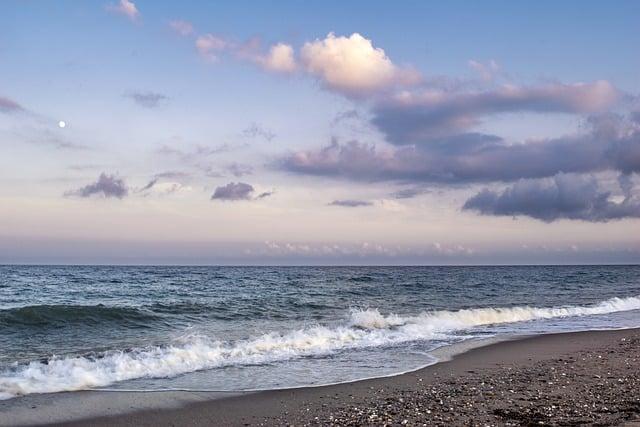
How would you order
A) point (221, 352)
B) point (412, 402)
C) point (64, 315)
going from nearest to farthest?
1. point (412, 402)
2. point (221, 352)
3. point (64, 315)

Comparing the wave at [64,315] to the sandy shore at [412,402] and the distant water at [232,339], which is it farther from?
the sandy shore at [412,402]

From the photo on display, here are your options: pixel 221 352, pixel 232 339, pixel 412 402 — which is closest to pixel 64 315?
pixel 232 339

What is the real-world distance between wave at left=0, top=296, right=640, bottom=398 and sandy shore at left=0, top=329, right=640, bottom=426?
1.20 m

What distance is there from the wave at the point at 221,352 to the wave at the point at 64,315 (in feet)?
22.9

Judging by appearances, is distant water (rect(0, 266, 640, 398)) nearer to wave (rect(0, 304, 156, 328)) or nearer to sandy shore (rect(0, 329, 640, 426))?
wave (rect(0, 304, 156, 328))

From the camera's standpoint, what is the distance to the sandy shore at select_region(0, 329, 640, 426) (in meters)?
9.45

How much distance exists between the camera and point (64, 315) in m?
24.6

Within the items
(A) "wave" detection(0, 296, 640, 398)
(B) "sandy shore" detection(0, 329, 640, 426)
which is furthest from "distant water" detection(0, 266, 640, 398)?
(B) "sandy shore" detection(0, 329, 640, 426)

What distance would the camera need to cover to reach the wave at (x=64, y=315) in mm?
Answer: 22547

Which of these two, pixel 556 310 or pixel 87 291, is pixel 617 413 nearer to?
pixel 556 310

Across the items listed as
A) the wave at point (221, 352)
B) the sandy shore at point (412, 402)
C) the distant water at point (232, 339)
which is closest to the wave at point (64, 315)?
the distant water at point (232, 339)

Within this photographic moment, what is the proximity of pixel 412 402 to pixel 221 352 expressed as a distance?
7.88m

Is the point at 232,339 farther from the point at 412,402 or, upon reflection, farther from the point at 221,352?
the point at 412,402

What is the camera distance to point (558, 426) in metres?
8.70
